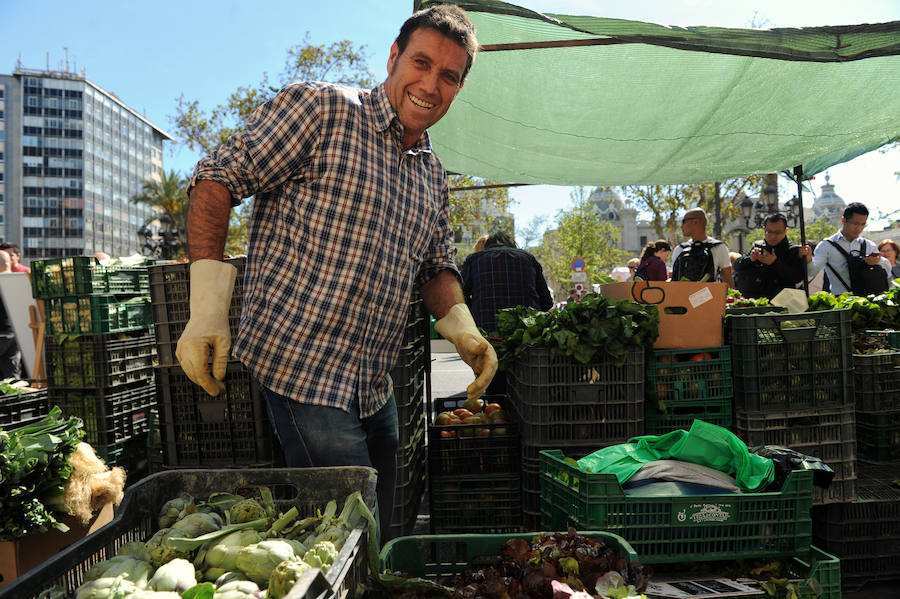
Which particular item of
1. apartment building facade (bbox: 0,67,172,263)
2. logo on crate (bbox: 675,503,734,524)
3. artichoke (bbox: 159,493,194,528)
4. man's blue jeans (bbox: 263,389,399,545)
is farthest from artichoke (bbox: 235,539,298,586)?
apartment building facade (bbox: 0,67,172,263)

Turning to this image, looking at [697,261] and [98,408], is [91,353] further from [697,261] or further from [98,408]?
[697,261]

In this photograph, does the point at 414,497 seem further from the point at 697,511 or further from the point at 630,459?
the point at 697,511

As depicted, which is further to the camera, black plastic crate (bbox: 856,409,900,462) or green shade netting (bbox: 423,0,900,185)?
black plastic crate (bbox: 856,409,900,462)

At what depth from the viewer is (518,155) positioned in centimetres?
669

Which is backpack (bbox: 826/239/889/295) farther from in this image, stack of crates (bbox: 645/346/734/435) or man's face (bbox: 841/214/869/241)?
stack of crates (bbox: 645/346/734/435)

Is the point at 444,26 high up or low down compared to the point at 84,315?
up

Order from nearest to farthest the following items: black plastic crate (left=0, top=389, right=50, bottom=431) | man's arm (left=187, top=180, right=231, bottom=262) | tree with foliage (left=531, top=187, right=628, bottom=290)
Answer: man's arm (left=187, top=180, right=231, bottom=262) < black plastic crate (left=0, top=389, right=50, bottom=431) < tree with foliage (left=531, top=187, right=628, bottom=290)

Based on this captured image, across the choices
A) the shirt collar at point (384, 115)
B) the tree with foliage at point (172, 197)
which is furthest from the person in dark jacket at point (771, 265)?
the tree with foliage at point (172, 197)

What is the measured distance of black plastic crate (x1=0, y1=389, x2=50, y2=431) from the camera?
12.9ft

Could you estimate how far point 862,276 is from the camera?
704 centimetres

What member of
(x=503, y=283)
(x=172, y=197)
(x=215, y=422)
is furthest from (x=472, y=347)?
(x=172, y=197)

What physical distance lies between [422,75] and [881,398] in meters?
3.78

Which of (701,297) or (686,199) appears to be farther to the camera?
(686,199)

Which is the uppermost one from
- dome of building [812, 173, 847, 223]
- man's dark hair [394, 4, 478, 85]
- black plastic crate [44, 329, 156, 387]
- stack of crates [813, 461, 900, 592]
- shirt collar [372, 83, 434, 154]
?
dome of building [812, 173, 847, 223]
